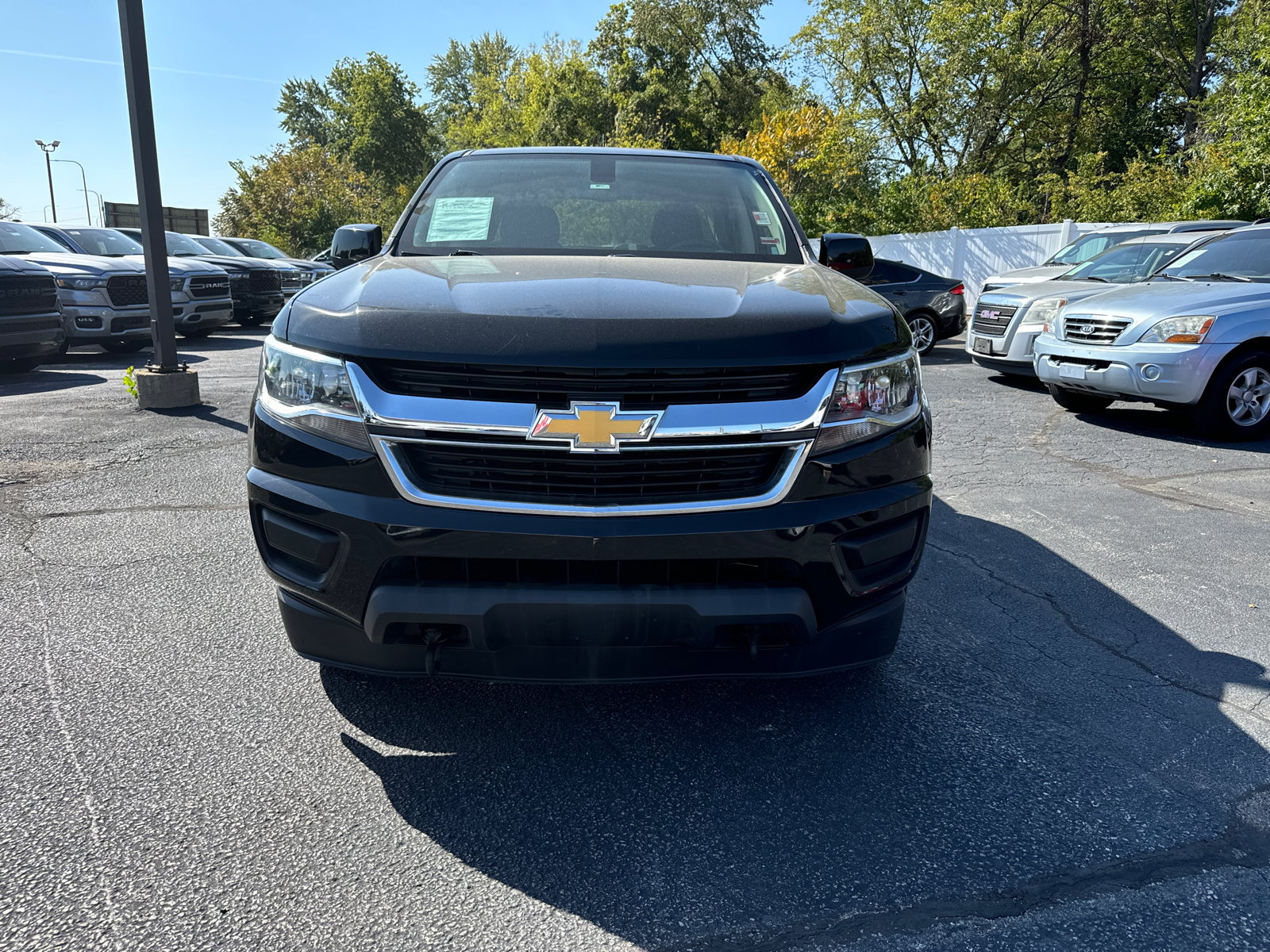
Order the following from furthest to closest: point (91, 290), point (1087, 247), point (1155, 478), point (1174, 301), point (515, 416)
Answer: point (1087, 247) < point (91, 290) < point (1174, 301) < point (1155, 478) < point (515, 416)

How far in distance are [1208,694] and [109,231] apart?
1542 centimetres

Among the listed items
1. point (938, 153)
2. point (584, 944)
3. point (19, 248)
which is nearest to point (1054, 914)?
point (584, 944)

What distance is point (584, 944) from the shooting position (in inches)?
74.9

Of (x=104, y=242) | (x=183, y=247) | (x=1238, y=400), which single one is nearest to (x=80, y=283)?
(x=104, y=242)

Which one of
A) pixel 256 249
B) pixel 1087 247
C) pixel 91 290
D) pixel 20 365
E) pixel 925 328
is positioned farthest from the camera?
pixel 256 249

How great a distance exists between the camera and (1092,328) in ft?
25.1

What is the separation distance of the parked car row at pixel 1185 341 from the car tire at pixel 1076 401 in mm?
11

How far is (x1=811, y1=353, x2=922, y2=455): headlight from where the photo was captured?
2.33 m

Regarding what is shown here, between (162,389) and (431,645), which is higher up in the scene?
(431,645)

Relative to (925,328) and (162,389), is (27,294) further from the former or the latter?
(925,328)

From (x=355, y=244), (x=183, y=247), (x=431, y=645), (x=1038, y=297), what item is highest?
(x=183, y=247)

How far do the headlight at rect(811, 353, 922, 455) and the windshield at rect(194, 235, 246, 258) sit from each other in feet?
55.8

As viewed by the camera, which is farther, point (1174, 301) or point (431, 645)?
point (1174, 301)

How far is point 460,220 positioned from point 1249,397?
669 cm
